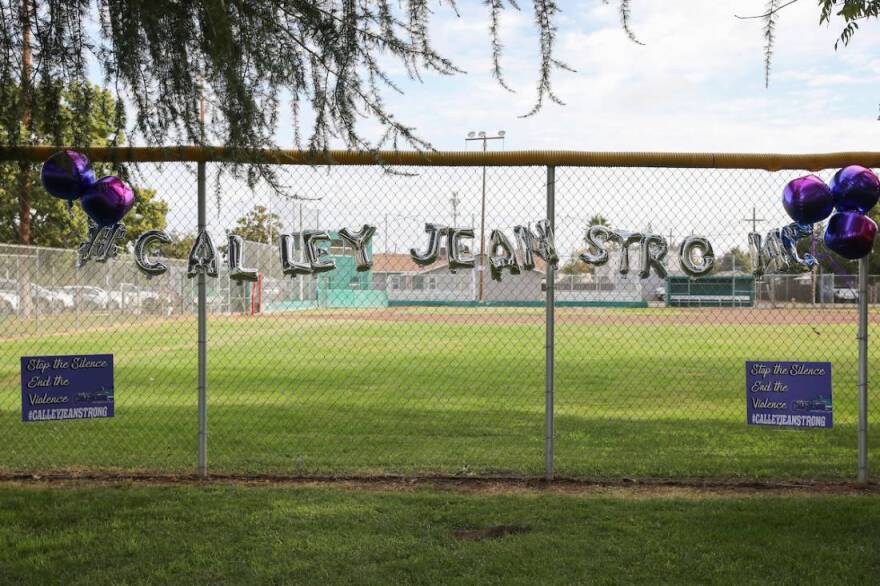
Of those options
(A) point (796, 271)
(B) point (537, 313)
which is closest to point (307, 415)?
(A) point (796, 271)

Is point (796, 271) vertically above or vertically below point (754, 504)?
above

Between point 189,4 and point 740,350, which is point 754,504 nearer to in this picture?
point 189,4

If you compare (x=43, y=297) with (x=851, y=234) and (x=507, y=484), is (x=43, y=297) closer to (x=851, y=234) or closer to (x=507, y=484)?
(x=507, y=484)

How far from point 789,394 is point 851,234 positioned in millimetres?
1234

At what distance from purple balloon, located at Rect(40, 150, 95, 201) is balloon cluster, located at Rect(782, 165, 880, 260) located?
15.5ft

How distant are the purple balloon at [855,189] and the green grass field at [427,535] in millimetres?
2053

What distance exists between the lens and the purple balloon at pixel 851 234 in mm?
5637

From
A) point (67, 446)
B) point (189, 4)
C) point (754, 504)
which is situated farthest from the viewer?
point (67, 446)

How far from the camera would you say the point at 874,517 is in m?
5.03

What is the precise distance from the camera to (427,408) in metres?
9.88

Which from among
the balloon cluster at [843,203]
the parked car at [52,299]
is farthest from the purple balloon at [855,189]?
the parked car at [52,299]

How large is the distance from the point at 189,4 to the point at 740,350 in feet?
53.9

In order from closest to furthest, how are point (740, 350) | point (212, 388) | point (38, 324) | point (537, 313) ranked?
point (212, 388) → point (740, 350) → point (38, 324) → point (537, 313)

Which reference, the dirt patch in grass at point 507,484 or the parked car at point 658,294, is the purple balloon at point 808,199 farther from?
the parked car at point 658,294
